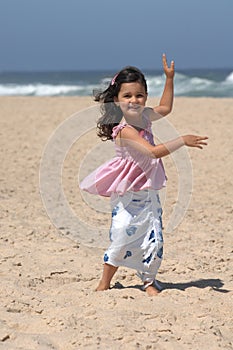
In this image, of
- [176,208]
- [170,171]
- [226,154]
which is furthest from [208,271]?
[226,154]

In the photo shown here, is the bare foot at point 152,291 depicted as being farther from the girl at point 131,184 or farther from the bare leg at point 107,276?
the bare leg at point 107,276

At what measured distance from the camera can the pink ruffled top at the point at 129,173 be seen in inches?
146

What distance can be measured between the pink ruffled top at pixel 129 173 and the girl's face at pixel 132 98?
9 cm

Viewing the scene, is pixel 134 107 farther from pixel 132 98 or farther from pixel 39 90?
pixel 39 90

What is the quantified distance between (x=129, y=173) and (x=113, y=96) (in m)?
0.47

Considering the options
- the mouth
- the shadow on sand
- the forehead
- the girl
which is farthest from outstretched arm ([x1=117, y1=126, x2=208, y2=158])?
the shadow on sand

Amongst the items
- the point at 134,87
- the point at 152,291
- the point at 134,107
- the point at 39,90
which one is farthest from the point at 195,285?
the point at 39,90

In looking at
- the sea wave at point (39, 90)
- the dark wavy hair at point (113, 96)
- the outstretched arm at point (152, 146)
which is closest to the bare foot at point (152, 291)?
the outstretched arm at point (152, 146)

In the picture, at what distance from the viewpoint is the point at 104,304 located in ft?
11.4

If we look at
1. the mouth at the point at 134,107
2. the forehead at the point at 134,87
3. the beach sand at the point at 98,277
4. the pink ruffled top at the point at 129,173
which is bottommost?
the beach sand at the point at 98,277

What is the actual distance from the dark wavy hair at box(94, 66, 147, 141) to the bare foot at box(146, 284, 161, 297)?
913 millimetres

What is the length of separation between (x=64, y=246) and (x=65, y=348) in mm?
2169

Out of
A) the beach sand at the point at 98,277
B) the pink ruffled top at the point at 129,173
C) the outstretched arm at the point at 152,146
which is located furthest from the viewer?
the pink ruffled top at the point at 129,173

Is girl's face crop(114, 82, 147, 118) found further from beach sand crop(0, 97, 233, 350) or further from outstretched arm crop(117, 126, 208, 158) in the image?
beach sand crop(0, 97, 233, 350)
